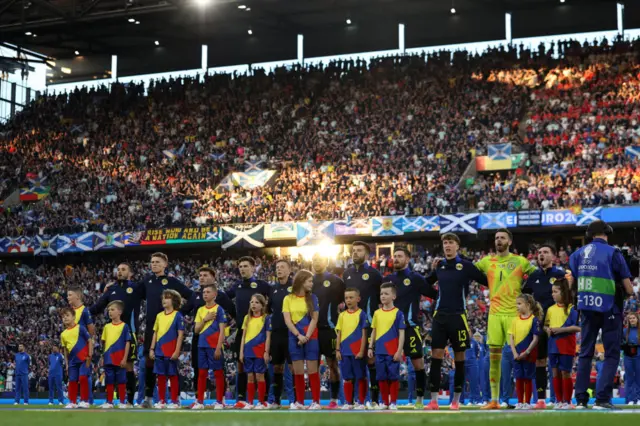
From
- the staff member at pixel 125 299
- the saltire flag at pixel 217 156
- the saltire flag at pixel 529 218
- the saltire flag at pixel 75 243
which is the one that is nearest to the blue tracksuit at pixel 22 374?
the staff member at pixel 125 299

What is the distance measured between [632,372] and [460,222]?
2070cm

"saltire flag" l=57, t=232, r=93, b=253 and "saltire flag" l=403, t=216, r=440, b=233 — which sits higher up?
"saltire flag" l=403, t=216, r=440, b=233

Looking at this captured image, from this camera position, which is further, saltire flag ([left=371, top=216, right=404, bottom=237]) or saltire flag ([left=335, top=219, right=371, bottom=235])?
saltire flag ([left=335, top=219, right=371, bottom=235])

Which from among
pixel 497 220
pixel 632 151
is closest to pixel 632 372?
pixel 497 220

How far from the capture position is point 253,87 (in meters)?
53.1

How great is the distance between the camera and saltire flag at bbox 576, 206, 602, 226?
36.8m

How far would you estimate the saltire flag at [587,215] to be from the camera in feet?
121

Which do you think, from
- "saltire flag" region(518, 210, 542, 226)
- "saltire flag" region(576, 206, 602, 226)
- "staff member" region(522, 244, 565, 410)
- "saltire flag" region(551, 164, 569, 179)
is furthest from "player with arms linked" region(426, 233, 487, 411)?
"saltire flag" region(551, 164, 569, 179)

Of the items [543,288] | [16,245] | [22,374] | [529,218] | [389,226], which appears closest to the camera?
[543,288]

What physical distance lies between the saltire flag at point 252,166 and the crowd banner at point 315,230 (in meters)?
4.33

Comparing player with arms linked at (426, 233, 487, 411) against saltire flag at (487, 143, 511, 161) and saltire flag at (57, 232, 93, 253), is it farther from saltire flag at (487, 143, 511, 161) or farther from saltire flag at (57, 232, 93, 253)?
saltire flag at (57, 232, 93, 253)

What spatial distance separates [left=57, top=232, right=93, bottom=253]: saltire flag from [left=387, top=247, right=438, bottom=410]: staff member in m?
33.0

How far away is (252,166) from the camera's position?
46500mm

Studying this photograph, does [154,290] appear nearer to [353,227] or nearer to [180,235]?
[353,227]
